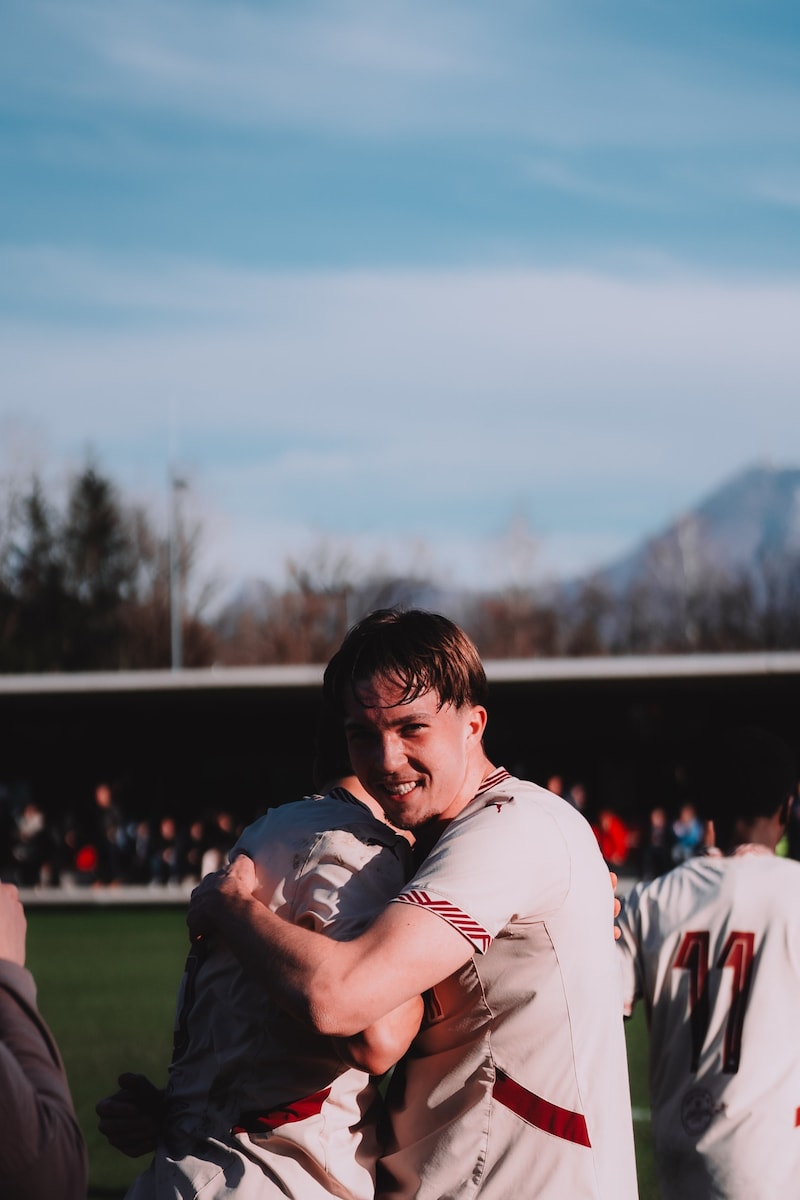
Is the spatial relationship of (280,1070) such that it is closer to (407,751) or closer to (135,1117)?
(135,1117)

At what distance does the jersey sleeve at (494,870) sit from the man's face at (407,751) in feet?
0.32

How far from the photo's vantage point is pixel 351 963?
2.51 metres

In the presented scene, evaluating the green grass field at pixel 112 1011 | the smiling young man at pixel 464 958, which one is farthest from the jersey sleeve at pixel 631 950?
the green grass field at pixel 112 1011

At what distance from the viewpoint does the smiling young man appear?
2.56 metres

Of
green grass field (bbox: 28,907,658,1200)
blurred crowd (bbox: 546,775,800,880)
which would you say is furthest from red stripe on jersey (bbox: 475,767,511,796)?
blurred crowd (bbox: 546,775,800,880)

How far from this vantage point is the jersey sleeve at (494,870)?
2602 mm

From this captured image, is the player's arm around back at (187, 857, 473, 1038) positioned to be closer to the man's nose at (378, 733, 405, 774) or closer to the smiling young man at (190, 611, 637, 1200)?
the smiling young man at (190, 611, 637, 1200)

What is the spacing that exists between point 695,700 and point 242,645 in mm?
42527

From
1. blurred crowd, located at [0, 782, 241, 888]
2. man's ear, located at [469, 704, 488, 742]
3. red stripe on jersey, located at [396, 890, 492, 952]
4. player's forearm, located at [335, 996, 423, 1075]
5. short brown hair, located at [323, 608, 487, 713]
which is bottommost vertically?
blurred crowd, located at [0, 782, 241, 888]

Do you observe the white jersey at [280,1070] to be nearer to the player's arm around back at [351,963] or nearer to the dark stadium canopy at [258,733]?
the player's arm around back at [351,963]

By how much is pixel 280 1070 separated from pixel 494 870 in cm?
53

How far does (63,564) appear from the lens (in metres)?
70.4

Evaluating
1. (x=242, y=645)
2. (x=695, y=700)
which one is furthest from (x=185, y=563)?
(x=695, y=700)

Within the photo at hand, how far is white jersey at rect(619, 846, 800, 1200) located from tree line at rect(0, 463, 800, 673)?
204 feet
